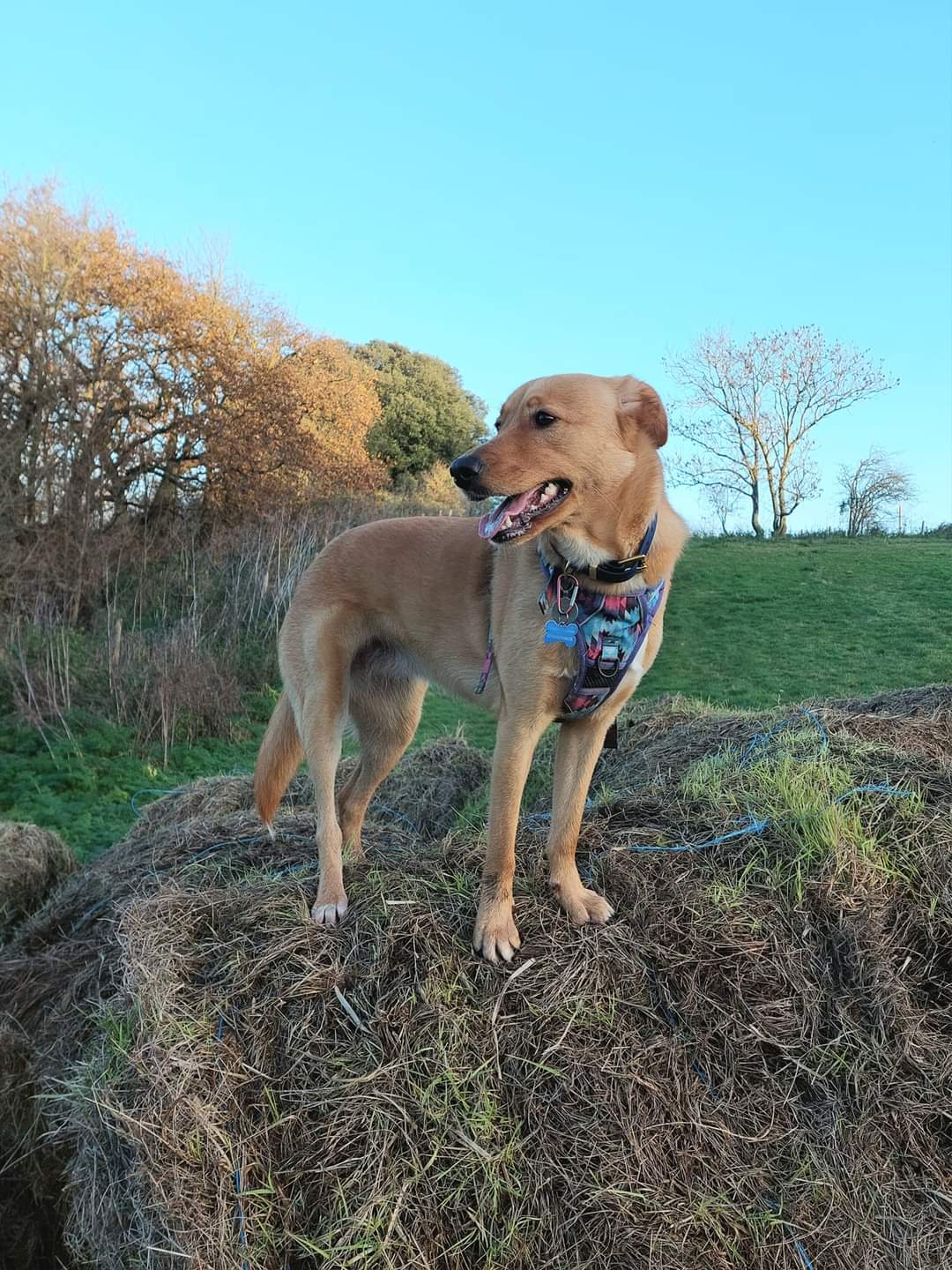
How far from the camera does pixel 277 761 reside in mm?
3496

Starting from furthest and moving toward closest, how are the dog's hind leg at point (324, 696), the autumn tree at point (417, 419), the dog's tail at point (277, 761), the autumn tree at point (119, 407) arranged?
1. the autumn tree at point (417, 419)
2. the autumn tree at point (119, 407)
3. the dog's tail at point (277, 761)
4. the dog's hind leg at point (324, 696)

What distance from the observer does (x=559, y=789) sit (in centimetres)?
294

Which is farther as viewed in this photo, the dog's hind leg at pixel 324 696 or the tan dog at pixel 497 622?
the dog's hind leg at pixel 324 696

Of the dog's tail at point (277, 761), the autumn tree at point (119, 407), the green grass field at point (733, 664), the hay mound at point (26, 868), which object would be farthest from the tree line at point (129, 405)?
the dog's tail at point (277, 761)

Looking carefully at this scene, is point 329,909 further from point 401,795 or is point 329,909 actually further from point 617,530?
point 401,795

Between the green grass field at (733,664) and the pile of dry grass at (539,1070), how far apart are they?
142 inches

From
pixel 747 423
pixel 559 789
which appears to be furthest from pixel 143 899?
pixel 747 423

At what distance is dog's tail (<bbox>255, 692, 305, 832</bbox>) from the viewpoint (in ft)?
11.4

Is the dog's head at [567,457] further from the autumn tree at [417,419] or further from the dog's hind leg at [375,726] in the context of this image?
the autumn tree at [417,419]

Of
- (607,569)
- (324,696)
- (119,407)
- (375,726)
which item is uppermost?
(119,407)

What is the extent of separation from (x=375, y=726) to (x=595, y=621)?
58.0 inches

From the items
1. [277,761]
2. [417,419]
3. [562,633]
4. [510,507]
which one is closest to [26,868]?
[277,761]

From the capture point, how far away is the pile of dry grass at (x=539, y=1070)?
2195 millimetres

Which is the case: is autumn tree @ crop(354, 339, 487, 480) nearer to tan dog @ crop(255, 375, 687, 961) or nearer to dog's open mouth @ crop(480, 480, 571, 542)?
tan dog @ crop(255, 375, 687, 961)
